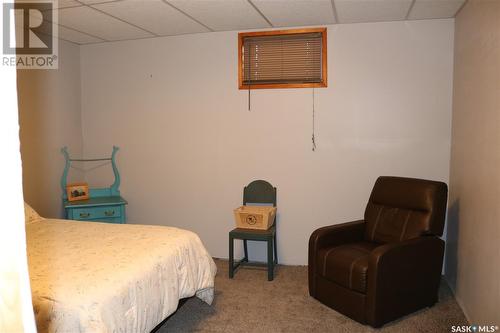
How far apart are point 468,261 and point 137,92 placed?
369 centimetres

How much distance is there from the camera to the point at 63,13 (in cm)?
354

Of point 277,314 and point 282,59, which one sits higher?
point 282,59

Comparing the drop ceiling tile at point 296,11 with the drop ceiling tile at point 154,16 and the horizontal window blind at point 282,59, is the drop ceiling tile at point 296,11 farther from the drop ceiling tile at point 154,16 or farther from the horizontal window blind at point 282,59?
the drop ceiling tile at point 154,16

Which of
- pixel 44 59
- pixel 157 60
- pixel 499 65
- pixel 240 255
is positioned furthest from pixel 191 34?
pixel 499 65

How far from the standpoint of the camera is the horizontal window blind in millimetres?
4066

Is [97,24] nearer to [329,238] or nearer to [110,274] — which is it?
[110,274]

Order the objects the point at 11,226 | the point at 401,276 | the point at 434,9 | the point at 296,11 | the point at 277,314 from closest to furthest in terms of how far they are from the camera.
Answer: the point at 11,226 < the point at 401,276 < the point at 277,314 < the point at 434,9 < the point at 296,11

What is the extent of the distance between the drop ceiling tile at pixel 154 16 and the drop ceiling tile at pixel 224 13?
12cm

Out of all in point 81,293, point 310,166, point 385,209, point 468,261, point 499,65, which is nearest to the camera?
point 81,293

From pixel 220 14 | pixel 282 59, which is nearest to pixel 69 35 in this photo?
pixel 220 14

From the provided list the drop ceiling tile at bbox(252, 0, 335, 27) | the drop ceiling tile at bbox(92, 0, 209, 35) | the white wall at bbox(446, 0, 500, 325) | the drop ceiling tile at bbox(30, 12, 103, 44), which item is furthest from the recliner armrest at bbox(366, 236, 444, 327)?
the drop ceiling tile at bbox(30, 12, 103, 44)

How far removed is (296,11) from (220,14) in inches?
26.9

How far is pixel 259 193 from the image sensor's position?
13.9 ft

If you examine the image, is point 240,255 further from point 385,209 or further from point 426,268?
point 426,268
